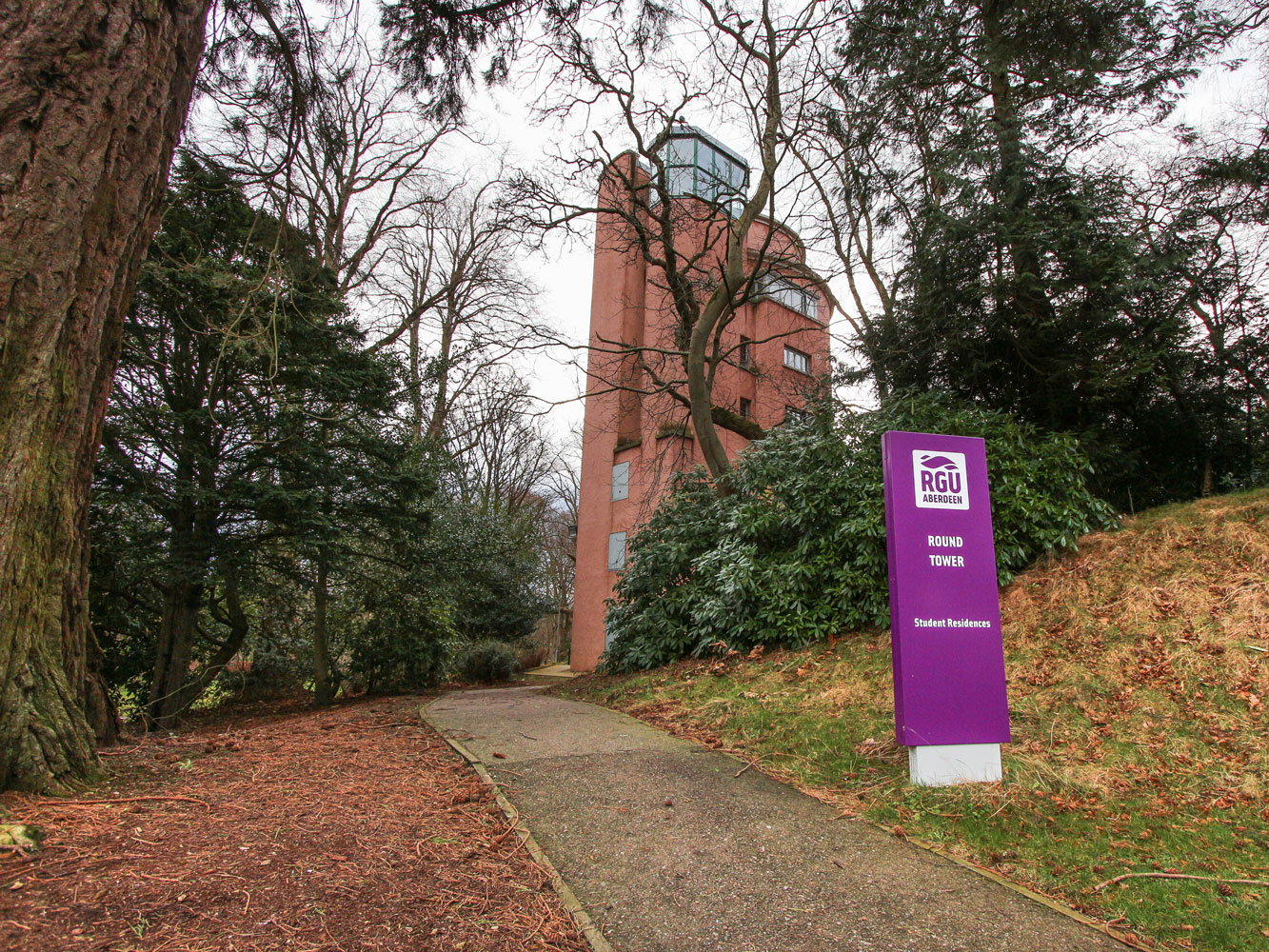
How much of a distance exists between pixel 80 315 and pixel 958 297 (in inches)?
408

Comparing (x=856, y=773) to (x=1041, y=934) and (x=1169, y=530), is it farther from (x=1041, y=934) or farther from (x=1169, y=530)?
(x=1169, y=530)

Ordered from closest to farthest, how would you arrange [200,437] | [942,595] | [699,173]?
[942,595], [200,437], [699,173]

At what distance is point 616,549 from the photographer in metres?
18.5

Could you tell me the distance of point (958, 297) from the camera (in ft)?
33.4

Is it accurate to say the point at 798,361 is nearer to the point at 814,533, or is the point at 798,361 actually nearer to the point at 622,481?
the point at 622,481

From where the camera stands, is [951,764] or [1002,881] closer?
[1002,881]

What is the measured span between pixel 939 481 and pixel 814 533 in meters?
4.06

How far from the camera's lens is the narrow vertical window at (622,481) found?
18750 mm

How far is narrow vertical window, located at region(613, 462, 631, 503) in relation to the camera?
61.5 feet

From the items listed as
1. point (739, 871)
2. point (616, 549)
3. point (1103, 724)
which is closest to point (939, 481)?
point (1103, 724)

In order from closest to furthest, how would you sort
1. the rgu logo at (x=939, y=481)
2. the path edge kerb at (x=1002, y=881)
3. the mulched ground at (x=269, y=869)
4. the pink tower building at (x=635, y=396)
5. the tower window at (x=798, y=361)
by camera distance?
the mulched ground at (x=269, y=869), the path edge kerb at (x=1002, y=881), the rgu logo at (x=939, y=481), the pink tower building at (x=635, y=396), the tower window at (x=798, y=361)

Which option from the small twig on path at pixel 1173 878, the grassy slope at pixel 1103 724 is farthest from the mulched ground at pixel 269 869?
the small twig on path at pixel 1173 878

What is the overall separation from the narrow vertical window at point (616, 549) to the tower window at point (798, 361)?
23.9 ft

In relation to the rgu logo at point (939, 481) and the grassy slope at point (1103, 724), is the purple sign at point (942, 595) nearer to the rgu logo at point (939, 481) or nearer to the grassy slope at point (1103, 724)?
the rgu logo at point (939, 481)
